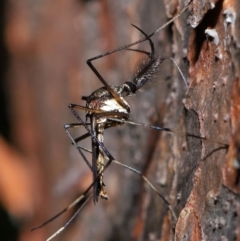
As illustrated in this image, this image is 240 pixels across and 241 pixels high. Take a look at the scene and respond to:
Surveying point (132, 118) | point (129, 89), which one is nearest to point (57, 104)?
point (132, 118)

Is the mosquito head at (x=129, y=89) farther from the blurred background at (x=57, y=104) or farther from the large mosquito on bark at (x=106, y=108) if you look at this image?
the blurred background at (x=57, y=104)

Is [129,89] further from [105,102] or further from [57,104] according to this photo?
[57,104]

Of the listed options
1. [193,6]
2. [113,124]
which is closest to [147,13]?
[113,124]

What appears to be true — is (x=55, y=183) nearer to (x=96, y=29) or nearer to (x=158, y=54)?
(x=96, y=29)

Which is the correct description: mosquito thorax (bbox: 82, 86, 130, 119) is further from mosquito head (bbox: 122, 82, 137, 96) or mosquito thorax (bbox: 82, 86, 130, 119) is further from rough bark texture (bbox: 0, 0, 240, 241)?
rough bark texture (bbox: 0, 0, 240, 241)

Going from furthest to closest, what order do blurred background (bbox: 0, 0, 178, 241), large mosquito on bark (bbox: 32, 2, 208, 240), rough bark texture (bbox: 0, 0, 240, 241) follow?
1. blurred background (bbox: 0, 0, 178, 241)
2. large mosquito on bark (bbox: 32, 2, 208, 240)
3. rough bark texture (bbox: 0, 0, 240, 241)

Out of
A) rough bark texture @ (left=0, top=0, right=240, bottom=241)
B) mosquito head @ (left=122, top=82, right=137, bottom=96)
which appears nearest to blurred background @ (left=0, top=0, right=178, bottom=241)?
rough bark texture @ (left=0, top=0, right=240, bottom=241)

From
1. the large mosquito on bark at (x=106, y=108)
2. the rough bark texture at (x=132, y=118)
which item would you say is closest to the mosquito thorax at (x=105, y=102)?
the large mosquito on bark at (x=106, y=108)

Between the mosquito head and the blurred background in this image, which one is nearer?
the mosquito head
